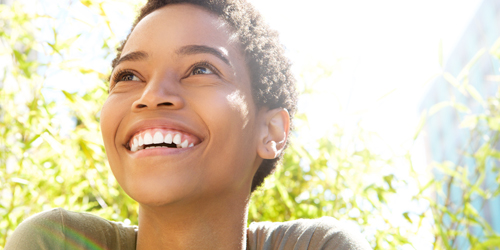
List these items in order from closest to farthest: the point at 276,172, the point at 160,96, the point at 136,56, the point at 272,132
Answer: the point at 160,96 < the point at 136,56 < the point at 272,132 < the point at 276,172

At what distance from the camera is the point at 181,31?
94cm

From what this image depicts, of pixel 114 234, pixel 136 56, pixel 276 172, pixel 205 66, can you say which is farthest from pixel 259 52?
pixel 114 234

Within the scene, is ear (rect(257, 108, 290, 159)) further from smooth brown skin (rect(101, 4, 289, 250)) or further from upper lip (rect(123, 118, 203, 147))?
upper lip (rect(123, 118, 203, 147))

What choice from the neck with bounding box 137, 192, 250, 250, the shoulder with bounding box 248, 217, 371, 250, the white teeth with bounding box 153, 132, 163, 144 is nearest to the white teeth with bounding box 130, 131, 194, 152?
the white teeth with bounding box 153, 132, 163, 144

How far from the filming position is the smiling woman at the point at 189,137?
33.7 inches

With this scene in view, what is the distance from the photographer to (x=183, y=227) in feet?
3.00

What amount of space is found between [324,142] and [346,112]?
13 cm

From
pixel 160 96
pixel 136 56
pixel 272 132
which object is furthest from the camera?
pixel 272 132

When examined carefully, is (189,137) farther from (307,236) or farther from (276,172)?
(276,172)

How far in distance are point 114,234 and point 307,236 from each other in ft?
1.59

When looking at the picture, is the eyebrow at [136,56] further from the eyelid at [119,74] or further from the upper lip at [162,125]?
the upper lip at [162,125]

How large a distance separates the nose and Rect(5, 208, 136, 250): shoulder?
29 cm

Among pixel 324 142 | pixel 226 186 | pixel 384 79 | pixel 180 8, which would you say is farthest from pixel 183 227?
pixel 384 79

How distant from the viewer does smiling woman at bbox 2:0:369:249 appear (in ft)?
2.81
